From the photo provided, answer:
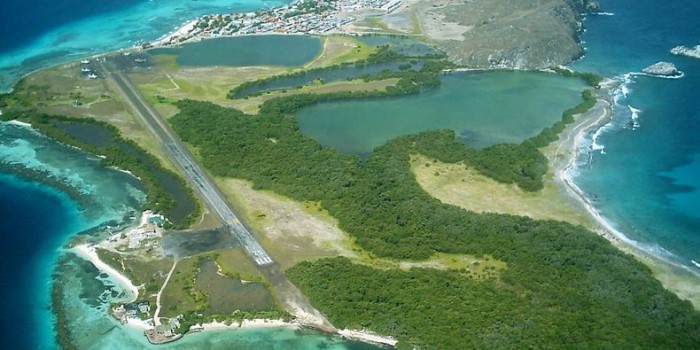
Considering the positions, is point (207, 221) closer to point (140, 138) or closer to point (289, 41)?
point (140, 138)

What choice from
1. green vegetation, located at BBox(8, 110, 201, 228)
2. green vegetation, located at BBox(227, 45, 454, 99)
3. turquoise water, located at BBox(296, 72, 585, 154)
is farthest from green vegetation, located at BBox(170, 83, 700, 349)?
green vegetation, located at BBox(227, 45, 454, 99)

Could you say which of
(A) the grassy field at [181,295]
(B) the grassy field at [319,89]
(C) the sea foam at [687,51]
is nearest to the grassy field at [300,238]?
(A) the grassy field at [181,295]

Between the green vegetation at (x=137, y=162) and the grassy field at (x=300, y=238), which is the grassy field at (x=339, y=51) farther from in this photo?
the grassy field at (x=300, y=238)

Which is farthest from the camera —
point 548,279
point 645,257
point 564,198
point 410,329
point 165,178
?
point 165,178

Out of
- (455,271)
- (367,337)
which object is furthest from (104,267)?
(455,271)

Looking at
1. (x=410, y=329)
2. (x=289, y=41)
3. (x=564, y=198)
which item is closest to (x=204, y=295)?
(x=410, y=329)

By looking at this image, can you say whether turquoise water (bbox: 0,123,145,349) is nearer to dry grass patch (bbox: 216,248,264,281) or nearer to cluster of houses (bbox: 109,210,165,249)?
cluster of houses (bbox: 109,210,165,249)

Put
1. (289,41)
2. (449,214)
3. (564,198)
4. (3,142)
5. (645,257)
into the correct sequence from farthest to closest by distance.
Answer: (289,41), (3,142), (564,198), (449,214), (645,257)
